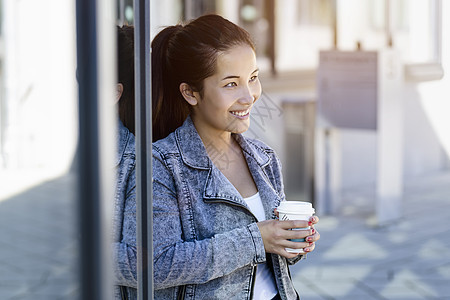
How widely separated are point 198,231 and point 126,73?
16.2 inches

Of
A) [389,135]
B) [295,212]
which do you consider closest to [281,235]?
[295,212]

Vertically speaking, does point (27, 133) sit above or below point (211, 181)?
above

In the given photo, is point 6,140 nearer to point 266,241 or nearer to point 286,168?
point 286,168

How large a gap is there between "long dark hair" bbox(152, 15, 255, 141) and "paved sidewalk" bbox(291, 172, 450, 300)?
2.32m

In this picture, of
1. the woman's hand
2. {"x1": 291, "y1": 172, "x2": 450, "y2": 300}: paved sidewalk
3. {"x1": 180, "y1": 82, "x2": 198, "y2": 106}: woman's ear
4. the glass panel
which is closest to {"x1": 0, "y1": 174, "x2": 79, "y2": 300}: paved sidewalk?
the glass panel

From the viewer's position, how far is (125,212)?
3.82 feet

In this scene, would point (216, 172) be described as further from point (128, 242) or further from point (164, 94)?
point (128, 242)

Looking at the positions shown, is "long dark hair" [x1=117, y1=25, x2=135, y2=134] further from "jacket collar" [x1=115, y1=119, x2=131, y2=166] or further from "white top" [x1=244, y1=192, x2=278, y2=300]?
"white top" [x1=244, y1=192, x2=278, y2=300]

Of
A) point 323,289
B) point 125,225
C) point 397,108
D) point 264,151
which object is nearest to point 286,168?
point 397,108

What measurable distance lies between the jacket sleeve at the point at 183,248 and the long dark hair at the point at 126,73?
0.23 meters

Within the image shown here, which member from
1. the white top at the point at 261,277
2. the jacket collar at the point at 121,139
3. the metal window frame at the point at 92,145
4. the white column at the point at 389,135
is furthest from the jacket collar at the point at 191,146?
the white column at the point at 389,135

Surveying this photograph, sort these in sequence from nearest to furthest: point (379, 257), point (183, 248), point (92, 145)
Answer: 1. point (92, 145)
2. point (183, 248)
3. point (379, 257)

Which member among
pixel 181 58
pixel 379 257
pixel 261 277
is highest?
pixel 181 58

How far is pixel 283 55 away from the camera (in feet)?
21.7
